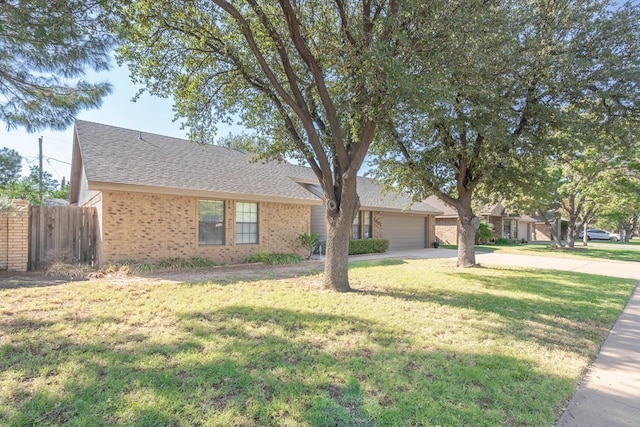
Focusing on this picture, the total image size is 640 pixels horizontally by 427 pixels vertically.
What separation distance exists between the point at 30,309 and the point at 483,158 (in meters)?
11.7

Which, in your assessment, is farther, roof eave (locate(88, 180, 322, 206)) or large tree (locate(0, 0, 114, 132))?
roof eave (locate(88, 180, 322, 206))

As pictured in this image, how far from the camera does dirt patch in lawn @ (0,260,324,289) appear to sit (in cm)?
759

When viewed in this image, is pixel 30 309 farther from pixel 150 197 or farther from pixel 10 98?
pixel 150 197

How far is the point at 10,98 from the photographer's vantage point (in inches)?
268

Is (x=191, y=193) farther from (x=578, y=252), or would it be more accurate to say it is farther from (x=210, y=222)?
(x=578, y=252)

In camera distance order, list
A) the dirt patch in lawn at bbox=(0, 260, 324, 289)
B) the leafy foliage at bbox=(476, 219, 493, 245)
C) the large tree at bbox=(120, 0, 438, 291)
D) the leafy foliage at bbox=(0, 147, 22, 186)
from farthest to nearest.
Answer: the leafy foliage at bbox=(476, 219, 493, 245)
the leafy foliage at bbox=(0, 147, 22, 186)
the dirt patch in lawn at bbox=(0, 260, 324, 289)
the large tree at bbox=(120, 0, 438, 291)

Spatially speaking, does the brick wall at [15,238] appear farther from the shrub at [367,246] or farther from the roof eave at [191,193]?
the shrub at [367,246]

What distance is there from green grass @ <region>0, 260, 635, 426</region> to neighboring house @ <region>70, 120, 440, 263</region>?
317cm

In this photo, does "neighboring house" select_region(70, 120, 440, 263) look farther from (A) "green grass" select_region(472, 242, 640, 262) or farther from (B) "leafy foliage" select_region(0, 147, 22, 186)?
(A) "green grass" select_region(472, 242, 640, 262)

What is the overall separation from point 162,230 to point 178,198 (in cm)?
111

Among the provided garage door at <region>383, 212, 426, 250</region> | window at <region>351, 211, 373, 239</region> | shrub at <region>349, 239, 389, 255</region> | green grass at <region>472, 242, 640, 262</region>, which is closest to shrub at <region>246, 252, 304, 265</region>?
shrub at <region>349, 239, 389, 255</region>

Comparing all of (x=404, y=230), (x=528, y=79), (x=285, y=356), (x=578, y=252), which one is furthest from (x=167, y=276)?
(x=578, y=252)

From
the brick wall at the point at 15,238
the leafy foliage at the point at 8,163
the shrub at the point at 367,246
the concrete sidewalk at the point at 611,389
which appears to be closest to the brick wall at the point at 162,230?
the brick wall at the point at 15,238

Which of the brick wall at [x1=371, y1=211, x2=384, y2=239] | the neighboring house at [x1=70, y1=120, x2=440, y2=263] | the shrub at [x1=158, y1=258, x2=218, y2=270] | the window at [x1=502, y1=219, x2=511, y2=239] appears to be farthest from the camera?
the window at [x1=502, y1=219, x2=511, y2=239]
